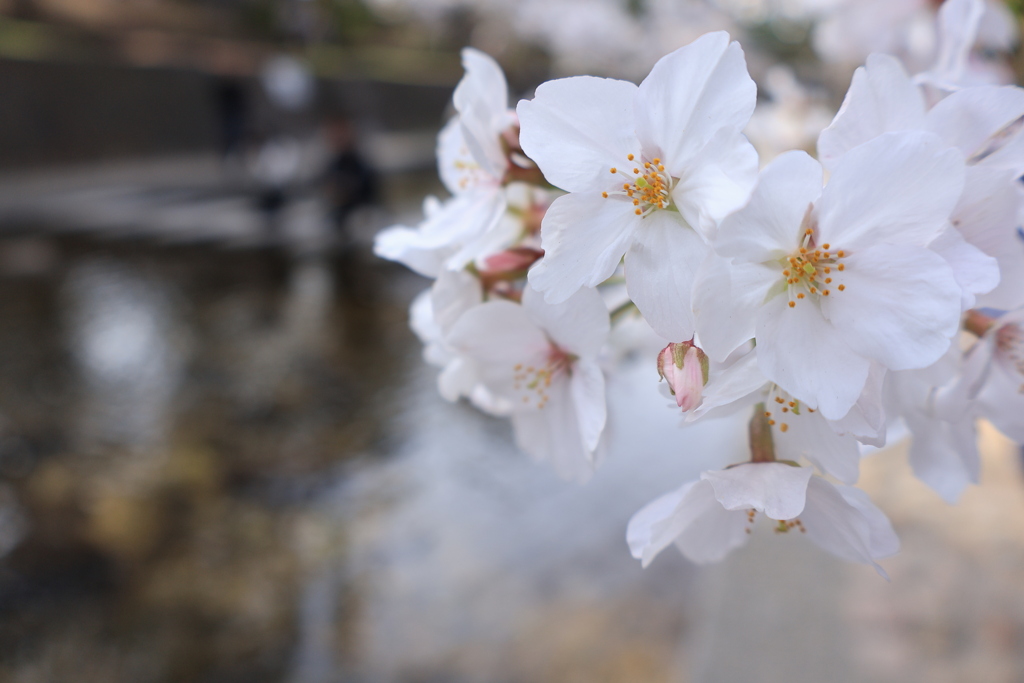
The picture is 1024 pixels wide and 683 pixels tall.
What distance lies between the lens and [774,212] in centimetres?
53

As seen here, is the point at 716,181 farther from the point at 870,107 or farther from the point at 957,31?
the point at 957,31

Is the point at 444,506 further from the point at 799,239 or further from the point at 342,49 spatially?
the point at 342,49

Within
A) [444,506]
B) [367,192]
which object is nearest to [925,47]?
[444,506]

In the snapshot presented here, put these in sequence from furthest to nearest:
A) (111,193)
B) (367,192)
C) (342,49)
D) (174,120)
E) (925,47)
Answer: (342,49), (174,120), (111,193), (367,192), (925,47)

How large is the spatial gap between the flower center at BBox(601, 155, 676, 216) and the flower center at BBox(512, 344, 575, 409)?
218 millimetres

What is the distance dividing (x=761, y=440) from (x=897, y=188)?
0.23m

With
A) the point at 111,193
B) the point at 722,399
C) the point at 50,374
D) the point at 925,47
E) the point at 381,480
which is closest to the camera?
the point at 722,399

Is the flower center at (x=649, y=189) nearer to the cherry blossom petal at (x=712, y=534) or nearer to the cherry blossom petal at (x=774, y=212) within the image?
the cherry blossom petal at (x=774, y=212)

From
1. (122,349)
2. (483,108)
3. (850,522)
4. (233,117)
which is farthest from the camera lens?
(233,117)

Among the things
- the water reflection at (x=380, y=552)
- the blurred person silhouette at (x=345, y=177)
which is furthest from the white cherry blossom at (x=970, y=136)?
the blurred person silhouette at (x=345, y=177)

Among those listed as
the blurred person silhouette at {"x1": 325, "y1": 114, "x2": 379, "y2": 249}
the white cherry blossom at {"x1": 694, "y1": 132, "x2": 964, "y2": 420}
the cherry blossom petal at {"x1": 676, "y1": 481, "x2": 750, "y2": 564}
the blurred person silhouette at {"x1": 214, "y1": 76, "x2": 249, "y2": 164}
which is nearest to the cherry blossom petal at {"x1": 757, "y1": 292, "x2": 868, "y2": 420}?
the white cherry blossom at {"x1": 694, "y1": 132, "x2": 964, "y2": 420}

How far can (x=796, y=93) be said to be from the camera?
240 centimetres

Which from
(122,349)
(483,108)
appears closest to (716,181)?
(483,108)

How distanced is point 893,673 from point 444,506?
1965 mm
